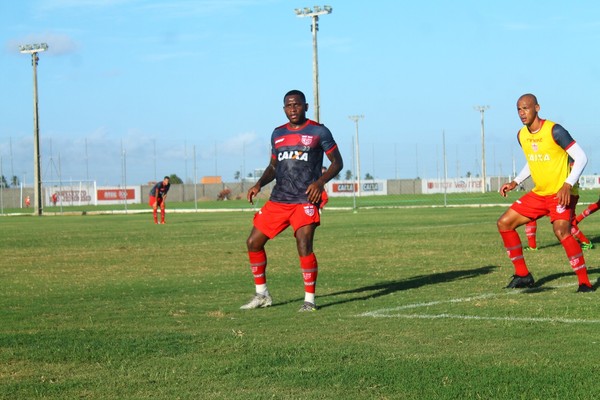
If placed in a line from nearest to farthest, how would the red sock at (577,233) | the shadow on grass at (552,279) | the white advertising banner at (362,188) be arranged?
the shadow on grass at (552,279), the red sock at (577,233), the white advertising banner at (362,188)

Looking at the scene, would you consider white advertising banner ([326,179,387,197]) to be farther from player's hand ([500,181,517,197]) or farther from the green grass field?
player's hand ([500,181,517,197])

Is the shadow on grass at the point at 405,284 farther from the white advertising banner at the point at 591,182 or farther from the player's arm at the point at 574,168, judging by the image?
the white advertising banner at the point at 591,182

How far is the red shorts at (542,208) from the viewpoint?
1201 cm

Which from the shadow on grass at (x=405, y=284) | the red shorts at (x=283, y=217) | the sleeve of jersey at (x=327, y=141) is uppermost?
the sleeve of jersey at (x=327, y=141)

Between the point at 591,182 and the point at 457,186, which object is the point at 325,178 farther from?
the point at 591,182

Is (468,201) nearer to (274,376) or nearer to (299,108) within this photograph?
(299,108)

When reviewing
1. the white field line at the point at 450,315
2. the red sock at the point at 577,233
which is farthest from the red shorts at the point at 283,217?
the red sock at the point at 577,233

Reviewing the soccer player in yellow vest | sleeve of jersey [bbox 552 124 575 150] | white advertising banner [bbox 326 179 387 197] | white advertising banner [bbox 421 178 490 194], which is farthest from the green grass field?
white advertising banner [bbox 326 179 387 197]

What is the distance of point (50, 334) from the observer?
362 inches

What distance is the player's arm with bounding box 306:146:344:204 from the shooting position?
11.0 meters

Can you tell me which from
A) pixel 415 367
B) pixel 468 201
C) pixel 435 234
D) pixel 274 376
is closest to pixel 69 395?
pixel 274 376

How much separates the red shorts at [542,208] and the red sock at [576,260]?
10.8 inches

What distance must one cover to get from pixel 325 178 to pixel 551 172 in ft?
9.13

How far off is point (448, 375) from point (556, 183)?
5704 mm
